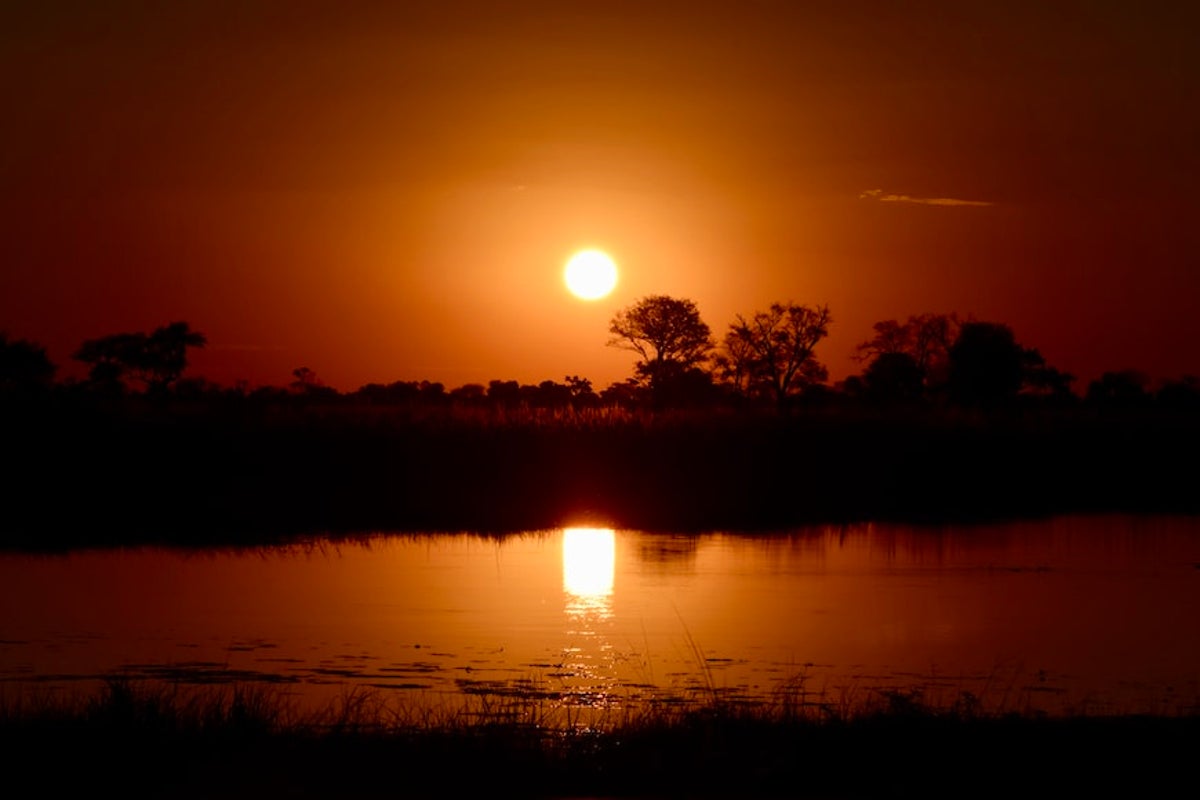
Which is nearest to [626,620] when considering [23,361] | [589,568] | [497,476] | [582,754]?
[589,568]

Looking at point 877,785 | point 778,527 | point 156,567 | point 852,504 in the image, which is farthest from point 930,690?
point 852,504

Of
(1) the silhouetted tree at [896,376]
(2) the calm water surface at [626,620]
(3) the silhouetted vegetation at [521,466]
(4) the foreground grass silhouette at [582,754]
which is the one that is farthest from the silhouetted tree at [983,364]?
(4) the foreground grass silhouette at [582,754]

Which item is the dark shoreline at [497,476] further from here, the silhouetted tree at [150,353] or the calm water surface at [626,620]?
the silhouetted tree at [150,353]

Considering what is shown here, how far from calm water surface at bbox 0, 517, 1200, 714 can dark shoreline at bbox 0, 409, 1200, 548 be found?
3.19m

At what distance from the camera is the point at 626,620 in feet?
52.3

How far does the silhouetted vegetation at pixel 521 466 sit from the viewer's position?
27.6 m

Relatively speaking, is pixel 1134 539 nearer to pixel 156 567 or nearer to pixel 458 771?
pixel 156 567

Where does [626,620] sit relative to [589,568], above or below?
below

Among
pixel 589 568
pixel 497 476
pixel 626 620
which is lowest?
pixel 626 620

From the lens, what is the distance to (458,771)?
27.2 feet

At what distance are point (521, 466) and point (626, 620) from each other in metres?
16.0

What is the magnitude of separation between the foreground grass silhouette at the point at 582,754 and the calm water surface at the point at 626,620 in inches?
68.2

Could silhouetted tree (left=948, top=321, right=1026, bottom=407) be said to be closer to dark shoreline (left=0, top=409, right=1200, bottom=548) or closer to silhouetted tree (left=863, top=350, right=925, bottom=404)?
silhouetted tree (left=863, top=350, right=925, bottom=404)

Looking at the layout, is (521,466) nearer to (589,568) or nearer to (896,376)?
(589,568)
